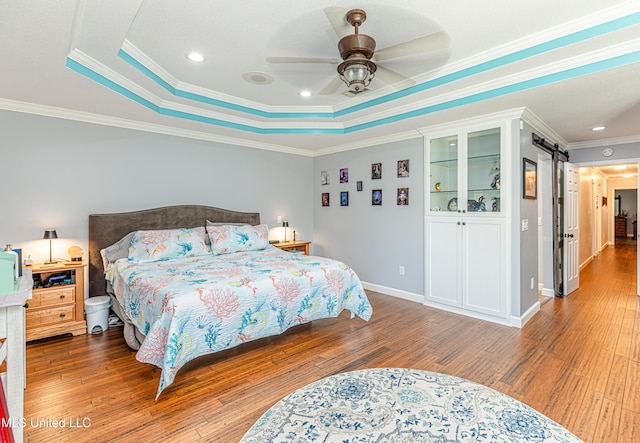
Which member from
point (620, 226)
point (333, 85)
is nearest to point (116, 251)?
point (333, 85)

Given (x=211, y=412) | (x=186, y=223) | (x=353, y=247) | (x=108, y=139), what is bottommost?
(x=211, y=412)

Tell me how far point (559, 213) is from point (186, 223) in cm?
540

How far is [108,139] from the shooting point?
12.7ft

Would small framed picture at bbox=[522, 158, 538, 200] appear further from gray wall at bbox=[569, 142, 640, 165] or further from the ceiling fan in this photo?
the ceiling fan

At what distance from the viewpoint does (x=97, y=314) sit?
3379mm

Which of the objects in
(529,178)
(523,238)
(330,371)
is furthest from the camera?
(529,178)

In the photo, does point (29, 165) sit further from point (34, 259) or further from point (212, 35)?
point (212, 35)

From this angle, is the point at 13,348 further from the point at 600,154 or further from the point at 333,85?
the point at 600,154

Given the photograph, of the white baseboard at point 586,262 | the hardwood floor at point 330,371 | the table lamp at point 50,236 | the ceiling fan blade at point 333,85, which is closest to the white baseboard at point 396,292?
the hardwood floor at point 330,371

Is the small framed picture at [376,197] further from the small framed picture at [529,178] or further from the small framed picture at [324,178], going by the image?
the small framed picture at [529,178]

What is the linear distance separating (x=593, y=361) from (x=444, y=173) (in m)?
2.46

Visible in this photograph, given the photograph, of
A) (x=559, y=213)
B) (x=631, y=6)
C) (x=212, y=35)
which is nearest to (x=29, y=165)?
(x=212, y=35)

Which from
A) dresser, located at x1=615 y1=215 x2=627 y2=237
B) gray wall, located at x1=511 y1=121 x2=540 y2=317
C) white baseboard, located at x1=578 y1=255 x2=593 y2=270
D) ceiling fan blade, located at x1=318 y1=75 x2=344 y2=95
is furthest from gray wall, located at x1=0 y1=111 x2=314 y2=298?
dresser, located at x1=615 y1=215 x2=627 y2=237

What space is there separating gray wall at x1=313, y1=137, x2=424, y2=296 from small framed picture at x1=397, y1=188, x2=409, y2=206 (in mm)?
51
